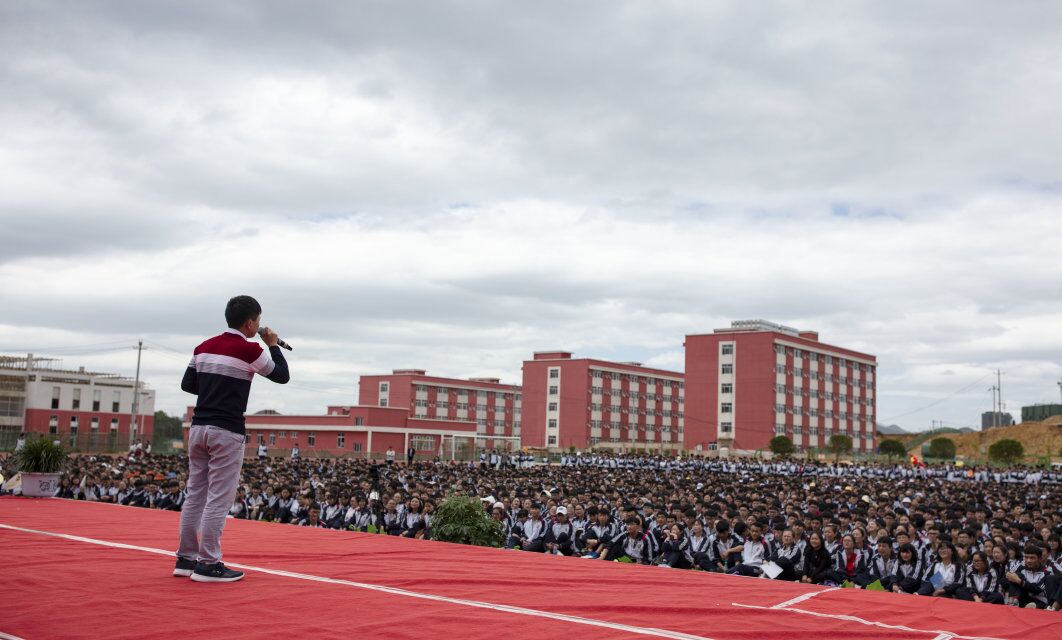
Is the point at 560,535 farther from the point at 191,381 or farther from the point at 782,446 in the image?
the point at 782,446

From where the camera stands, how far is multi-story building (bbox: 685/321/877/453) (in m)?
72.5

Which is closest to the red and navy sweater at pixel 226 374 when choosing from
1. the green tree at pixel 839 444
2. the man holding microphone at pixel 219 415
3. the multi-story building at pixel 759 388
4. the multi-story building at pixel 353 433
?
the man holding microphone at pixel 219 415

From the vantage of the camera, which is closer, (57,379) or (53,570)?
(53,570)

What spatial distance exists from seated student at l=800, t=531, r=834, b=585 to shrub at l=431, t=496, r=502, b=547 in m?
4.51

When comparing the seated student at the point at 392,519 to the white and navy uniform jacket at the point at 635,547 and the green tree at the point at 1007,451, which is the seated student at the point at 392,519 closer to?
the white and navy uniform jacket at the point at 635,547

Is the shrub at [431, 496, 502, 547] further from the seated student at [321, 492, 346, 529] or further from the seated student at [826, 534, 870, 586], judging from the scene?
the seated student at [321, 492, 346, 529]

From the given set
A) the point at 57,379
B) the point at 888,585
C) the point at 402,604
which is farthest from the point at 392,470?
the point at 57,379

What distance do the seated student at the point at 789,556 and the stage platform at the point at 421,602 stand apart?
5.31 meters

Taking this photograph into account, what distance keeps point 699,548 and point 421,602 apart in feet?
28.8

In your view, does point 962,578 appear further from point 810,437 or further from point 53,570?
point 810,437

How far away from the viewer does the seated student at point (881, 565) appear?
10938 millimetres

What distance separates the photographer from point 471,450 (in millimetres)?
67812

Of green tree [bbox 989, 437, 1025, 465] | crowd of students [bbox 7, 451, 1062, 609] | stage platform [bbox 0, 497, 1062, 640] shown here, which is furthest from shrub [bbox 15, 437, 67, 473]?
green tree [bbox 989, 437, 1025, 465]

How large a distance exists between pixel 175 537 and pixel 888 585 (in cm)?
→ 854
